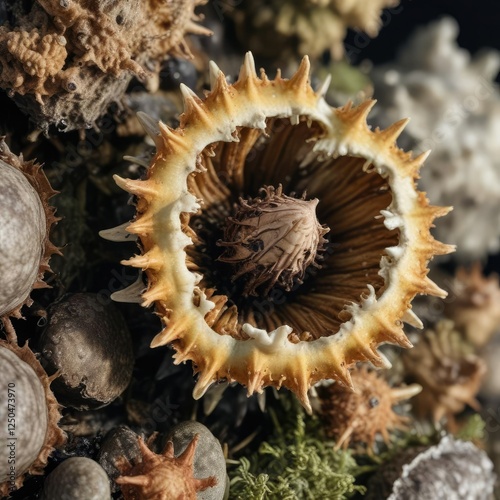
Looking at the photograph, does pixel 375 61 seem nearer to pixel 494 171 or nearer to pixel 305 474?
pixel 494 171

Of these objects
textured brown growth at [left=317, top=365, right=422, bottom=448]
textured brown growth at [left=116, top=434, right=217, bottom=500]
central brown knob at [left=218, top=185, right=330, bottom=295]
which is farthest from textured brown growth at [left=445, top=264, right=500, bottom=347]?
textured brown growth at [left=116, top=434, right=217, bottom=500]

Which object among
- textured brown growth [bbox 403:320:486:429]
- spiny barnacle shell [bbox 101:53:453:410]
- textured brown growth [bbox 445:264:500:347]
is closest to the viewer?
spiny barnacle shell [bbox 101:53:453:410]

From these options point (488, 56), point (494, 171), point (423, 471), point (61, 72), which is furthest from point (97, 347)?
point (488, 56)

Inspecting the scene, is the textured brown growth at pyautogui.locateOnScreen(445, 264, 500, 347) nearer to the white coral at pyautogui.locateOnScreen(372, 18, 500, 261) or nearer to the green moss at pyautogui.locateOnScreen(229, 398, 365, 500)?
the white coral at pyautogui.locateOnScreen(372, 18, 500, 261)

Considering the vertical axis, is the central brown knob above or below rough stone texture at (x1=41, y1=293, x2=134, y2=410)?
above

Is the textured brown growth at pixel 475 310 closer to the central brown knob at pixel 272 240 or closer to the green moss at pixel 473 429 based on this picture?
the green moss at pixel 473 429
